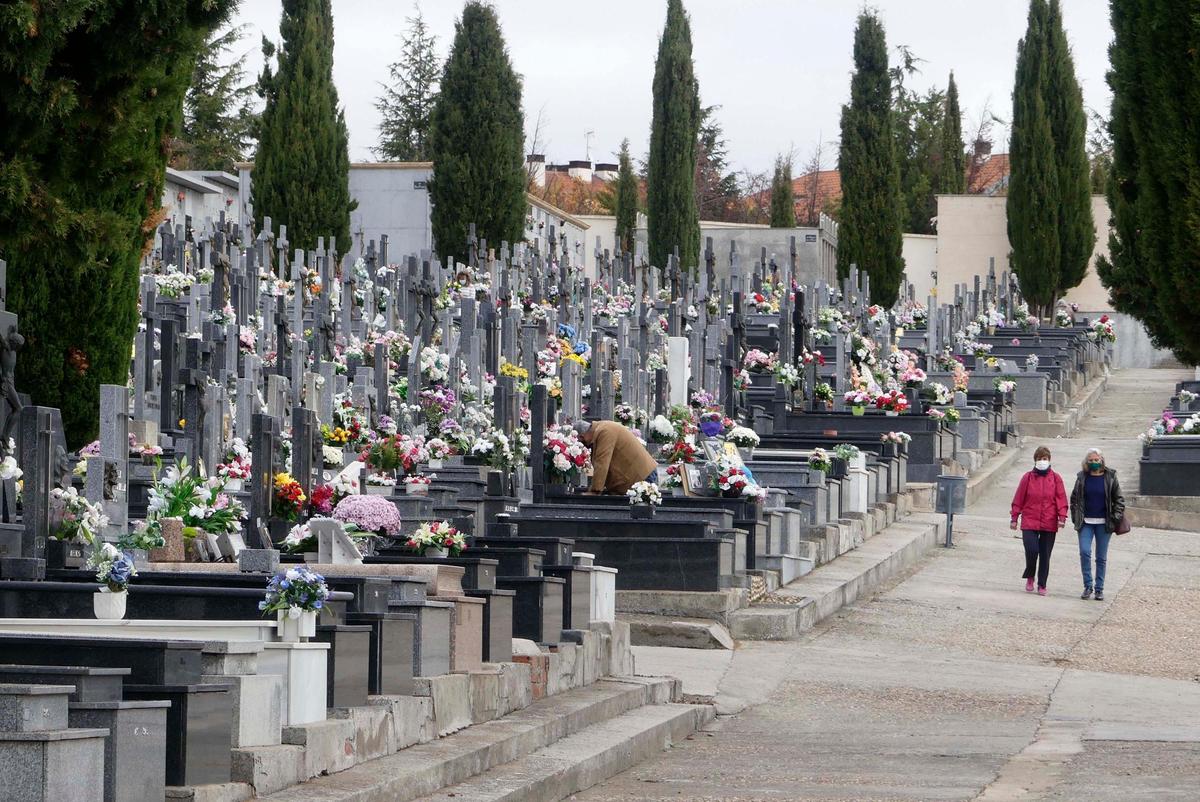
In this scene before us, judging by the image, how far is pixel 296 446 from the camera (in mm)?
11469

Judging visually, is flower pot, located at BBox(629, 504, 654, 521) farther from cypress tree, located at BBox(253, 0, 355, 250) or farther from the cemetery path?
cypress tree, located at BBox(253, 0, 355, 250)

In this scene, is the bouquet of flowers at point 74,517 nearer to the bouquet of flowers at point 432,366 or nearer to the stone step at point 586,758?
the stone step at point 586,758

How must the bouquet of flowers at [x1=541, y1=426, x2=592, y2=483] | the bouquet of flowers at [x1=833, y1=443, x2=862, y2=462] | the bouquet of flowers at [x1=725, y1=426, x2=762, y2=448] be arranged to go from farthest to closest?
the bouquet of flowers at [x1=833, y1=443, x2=862, y2=462] < the bouquet of flowers at [x1=725, y1=426, x2=762, y2=448] < the bouquet of flowers at [x1=541, y1=426, x2=592, y2=483]

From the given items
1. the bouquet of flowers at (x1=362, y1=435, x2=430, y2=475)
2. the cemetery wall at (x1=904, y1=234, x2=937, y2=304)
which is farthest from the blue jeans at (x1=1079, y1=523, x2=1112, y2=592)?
the cemetery wall at (x1=904, y1=234, x2=937, y2=304)

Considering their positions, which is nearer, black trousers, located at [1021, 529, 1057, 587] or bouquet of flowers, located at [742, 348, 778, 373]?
black trousers, located at [1021, 529, 1057, 587]

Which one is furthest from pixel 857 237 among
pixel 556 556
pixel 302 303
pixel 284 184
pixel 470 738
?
pixel 470 738

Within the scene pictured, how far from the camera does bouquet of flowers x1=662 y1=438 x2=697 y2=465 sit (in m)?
18.0

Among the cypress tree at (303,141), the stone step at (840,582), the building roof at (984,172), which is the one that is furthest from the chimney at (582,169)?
the stone step at (840,582)

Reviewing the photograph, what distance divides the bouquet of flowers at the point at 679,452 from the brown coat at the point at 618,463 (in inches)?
53.7

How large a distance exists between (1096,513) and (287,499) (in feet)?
30.3

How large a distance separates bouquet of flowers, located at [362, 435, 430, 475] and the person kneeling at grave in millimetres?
1927

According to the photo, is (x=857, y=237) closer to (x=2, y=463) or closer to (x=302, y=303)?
(x=302, y=303)

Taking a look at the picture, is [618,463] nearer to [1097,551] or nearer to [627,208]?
[1097,551]

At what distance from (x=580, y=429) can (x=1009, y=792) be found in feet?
27.2
